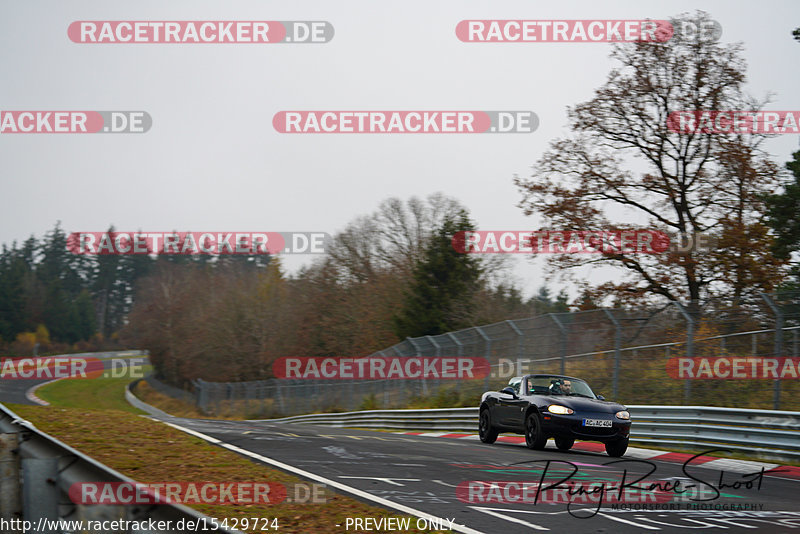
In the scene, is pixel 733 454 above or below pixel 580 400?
below

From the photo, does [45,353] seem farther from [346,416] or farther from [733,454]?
[733,454]

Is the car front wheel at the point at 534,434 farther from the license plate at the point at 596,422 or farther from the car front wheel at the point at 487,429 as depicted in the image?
the car front wheel at the point at 487,429

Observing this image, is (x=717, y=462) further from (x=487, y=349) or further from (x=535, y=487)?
(x=487, y=349)

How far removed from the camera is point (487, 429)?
16172 millimetres

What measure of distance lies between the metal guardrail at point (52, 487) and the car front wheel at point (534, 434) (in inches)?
395

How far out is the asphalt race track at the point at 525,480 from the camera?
6.63 m

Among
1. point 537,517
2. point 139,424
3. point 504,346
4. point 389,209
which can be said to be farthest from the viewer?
point 389,209

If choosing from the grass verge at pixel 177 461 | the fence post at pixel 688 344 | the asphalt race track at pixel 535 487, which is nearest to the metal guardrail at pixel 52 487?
the grass verge at pixel 177 461

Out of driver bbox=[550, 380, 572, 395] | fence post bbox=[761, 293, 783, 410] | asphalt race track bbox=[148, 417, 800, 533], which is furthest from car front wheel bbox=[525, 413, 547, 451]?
fence post bbox=[761, 293, 783, 410]

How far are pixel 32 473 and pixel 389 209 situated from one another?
59763 mm

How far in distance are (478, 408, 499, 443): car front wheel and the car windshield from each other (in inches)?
61.2

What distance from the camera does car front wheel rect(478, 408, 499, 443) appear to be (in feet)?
52.6

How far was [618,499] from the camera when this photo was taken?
7824 millimetres

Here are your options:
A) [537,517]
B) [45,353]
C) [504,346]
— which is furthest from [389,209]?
[45,353]
